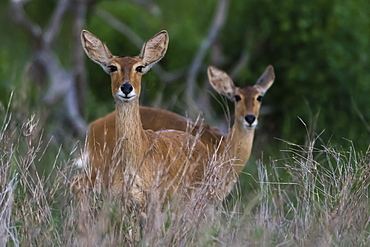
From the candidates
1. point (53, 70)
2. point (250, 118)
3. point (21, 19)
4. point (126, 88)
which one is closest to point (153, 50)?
point (126, 88)

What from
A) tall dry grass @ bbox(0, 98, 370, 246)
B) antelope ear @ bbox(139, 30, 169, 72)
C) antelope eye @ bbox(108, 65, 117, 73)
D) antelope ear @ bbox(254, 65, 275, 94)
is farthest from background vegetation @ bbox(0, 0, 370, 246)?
tall dry grass @ bbox(0, 98, 370, 246)

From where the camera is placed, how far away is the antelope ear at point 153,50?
611cm

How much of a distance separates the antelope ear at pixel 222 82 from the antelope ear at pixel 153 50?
199 centimetres

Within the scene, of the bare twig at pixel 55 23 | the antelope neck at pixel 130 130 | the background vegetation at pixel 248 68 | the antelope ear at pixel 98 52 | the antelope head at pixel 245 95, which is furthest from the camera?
the bare twig at pixel 55 23

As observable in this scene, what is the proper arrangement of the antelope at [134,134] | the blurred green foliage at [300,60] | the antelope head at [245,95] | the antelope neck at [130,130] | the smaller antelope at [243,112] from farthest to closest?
the blurred green foliage at [300,60], the antelope head at [245,95], the smaller antelope at [243,112], the antelope neck at [130,130], the antelope at [134,134]

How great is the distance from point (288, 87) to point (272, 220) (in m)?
6.60

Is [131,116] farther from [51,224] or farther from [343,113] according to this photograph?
[343,113]

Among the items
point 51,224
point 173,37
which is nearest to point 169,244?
point 51,224

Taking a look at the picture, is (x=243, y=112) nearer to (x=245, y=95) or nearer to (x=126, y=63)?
(x=245, y=95)

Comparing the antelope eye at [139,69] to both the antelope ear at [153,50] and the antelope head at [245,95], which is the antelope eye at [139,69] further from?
the antelope head at [245,95]

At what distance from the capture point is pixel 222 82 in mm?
8320

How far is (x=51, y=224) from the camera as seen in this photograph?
4.96m

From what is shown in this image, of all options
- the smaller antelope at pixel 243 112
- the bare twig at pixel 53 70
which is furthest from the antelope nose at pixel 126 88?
the bare twig at pixel 53 70

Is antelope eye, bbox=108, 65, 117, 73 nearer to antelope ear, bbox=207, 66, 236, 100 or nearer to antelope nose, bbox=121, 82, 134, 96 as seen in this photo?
antelope nose, bbox=121, 82, 134, 96
